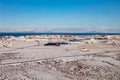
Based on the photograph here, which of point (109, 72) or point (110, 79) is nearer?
point (110, 79)

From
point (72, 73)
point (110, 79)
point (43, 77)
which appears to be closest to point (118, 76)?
point (110, 79)

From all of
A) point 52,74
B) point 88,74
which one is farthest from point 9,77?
point 88,74

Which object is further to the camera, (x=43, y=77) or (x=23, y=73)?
(x=23, y=73)

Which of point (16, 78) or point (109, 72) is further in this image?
point (109, 72)

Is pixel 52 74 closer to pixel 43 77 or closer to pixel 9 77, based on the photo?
pixel 43 77

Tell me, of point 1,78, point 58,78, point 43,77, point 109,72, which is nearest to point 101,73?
point 109,72

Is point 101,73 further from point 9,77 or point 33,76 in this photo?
point 9,77

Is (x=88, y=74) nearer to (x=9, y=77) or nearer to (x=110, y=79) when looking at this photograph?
(x=110, y=79)
